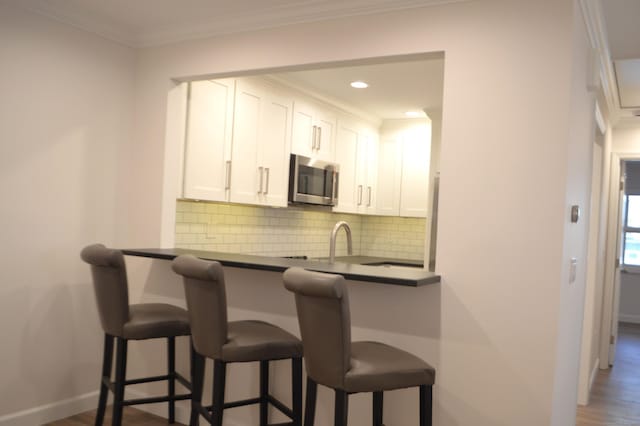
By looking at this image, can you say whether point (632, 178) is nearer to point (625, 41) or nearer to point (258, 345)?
point (625, 41)

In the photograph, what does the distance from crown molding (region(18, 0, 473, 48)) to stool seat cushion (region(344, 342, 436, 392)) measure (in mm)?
1632

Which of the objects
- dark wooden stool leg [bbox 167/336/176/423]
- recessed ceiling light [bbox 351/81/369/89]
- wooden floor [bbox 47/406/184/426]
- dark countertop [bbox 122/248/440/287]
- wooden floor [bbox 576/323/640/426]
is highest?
recessed ceiling light [bbox 351/81/369/89]

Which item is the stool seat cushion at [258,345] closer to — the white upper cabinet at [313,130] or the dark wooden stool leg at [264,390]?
the dark wooden stool leg at [264,390]

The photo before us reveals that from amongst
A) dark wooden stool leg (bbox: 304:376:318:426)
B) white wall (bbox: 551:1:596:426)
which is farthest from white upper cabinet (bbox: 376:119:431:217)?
dark wooden stool leg (bbox: 304:376:318:426)

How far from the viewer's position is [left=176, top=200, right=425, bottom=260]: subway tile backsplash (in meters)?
4.11

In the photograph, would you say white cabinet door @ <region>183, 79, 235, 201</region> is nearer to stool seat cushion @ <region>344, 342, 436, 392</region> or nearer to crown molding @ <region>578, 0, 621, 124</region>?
stool seat cushion @ <region>344, 342, 436, 392</region>

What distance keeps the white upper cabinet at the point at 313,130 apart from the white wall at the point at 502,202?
74.6 inches

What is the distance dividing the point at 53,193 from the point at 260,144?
151 centimetres

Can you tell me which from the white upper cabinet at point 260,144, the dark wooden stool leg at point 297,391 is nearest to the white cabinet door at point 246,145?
the white upper cabinet at point 260,144

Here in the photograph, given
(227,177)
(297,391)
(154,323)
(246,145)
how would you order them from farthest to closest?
(246,145) → (227,177) → (154,323) → (297,391)

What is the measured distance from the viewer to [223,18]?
10.4 ft

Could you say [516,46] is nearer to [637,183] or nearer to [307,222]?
[307,222]

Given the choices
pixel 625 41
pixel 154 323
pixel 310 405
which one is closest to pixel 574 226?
pixel 625 41

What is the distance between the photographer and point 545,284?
92.1 inches
